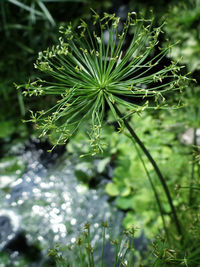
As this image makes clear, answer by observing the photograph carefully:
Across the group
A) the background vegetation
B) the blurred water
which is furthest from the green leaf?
the blurred water

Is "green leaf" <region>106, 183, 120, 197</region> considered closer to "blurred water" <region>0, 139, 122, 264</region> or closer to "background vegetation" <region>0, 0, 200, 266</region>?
"background vegetation" <region>0, 0, 200, 266</region>

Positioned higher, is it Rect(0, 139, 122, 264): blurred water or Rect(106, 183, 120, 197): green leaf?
Rect(106, 183, 120, 197): green leaf

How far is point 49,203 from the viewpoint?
1.59m

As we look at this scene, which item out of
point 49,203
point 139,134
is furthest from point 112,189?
point 139,134

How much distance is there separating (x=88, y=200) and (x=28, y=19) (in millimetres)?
1385

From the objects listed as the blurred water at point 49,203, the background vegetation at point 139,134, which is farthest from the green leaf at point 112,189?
the blurred water at point 49,203

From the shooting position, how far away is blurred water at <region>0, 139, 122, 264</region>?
1473mm

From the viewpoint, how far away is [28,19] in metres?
1.91

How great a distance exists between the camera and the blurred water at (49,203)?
147cm

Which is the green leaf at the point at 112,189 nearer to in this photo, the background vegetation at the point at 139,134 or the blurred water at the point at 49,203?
the background vegetation at the point at 139,134

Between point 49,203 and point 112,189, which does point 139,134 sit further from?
point 49,203

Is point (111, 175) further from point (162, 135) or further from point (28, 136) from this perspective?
point (28, 136)

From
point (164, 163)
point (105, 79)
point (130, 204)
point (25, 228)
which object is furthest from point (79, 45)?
point (25, 228)

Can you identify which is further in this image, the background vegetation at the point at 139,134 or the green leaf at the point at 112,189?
the green leaf at the point at 112,189
